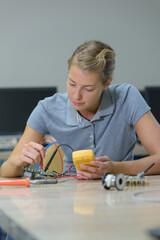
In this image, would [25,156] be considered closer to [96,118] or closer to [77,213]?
[96,118]

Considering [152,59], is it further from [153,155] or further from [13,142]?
[153,155]

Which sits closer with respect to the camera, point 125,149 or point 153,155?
point 153,155

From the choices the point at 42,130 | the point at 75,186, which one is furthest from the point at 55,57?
the point at 75,186

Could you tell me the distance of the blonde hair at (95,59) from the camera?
6.01ft

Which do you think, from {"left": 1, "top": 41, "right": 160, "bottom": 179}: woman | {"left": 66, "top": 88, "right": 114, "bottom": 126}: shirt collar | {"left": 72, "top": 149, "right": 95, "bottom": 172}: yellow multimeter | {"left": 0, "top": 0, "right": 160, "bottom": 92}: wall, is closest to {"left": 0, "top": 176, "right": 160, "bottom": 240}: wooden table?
{"left": 72, "top": 149, "right": 95, "bottom": 172}: yellow multimeter

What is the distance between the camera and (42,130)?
200cm

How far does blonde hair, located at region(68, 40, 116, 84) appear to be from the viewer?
1832 millimetres

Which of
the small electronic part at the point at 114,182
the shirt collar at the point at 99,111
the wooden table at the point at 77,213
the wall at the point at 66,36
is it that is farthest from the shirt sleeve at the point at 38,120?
the wall at the point at 66,36

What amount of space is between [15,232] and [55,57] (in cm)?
353

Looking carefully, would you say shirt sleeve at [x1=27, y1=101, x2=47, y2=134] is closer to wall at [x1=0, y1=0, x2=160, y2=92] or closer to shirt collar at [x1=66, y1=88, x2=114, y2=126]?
shirt collar at [x1=66, y1=88, x2=114, y2=126]

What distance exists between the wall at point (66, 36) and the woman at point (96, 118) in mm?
2214

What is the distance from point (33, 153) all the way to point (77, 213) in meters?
0.73

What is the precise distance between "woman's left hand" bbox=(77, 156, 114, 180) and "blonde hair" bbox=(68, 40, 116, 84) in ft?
1.37

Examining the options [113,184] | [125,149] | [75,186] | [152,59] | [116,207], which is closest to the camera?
[116,207]
